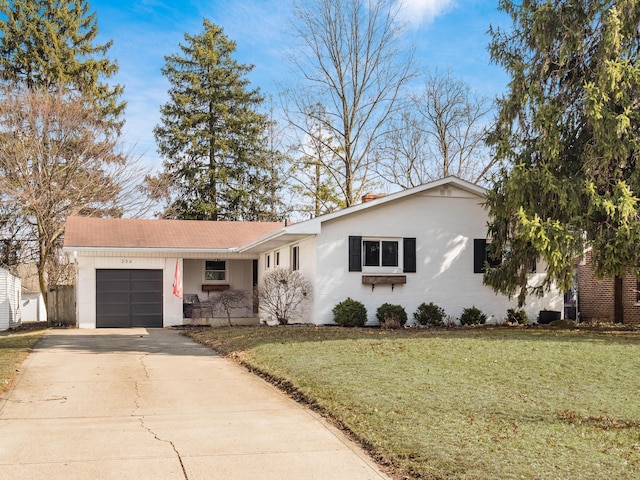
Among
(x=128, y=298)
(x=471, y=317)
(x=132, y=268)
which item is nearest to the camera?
(x=471, y=317)

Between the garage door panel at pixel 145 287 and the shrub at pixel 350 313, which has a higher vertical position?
the garage door panel at pixel 145 287

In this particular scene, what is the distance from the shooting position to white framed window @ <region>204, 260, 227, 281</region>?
2742 cm

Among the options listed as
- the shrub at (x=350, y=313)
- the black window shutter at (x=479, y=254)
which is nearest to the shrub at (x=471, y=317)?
the black window shutter at (x=479, y=254)

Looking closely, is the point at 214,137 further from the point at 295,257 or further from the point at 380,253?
the point at 380,253

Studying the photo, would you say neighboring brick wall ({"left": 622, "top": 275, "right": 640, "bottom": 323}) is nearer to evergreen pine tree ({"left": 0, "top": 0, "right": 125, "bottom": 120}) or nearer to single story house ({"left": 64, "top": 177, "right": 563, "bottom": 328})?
single story house ({"left": 64, "top": 177, "right": 563, "bottom": 328})

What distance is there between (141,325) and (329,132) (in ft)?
46.9

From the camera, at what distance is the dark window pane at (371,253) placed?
19.9 meters

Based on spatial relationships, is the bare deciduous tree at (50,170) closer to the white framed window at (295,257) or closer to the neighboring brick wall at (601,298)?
the white framed window at (295,257)

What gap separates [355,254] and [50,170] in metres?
17.6

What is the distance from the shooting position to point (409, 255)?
1992 centimetres

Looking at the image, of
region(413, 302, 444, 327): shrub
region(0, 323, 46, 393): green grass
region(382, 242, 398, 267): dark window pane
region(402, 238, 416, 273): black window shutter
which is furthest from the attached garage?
region(413, 302, 444, 327): shrub

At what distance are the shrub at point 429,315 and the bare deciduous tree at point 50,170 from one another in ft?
58.4

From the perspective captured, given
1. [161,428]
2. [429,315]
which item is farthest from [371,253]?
[161,428]

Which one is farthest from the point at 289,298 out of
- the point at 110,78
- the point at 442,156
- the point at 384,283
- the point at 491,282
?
the point at 110,78
